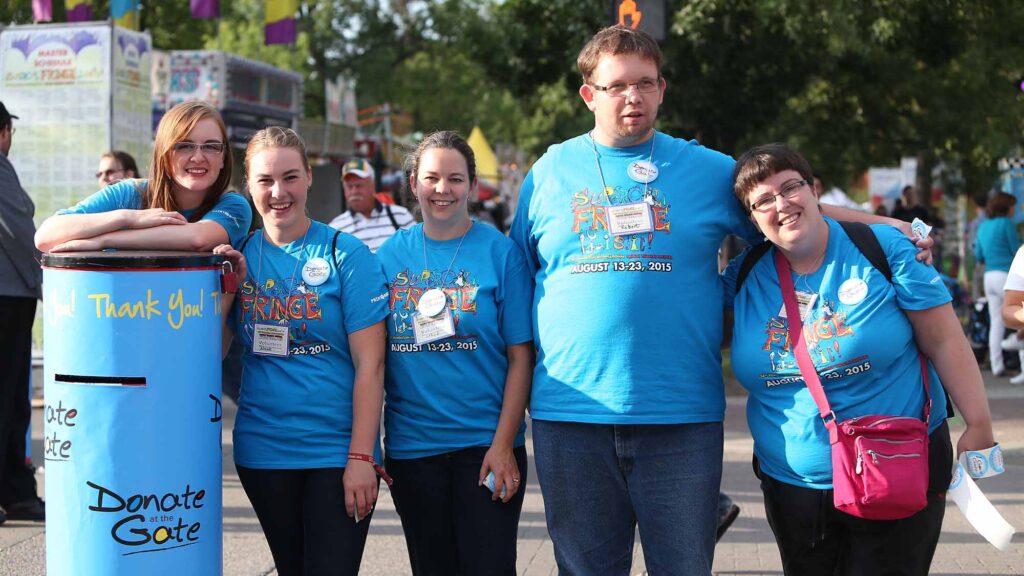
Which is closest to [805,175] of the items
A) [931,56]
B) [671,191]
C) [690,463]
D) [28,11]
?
[671,191]

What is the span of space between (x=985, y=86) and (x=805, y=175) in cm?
1724

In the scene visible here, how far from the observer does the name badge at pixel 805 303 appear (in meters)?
3.23

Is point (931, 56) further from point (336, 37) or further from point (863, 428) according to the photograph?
point (336, 37)

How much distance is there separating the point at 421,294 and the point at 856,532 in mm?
1401

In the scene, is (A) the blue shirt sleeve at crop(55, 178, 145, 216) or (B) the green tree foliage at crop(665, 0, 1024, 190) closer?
(A) the blue shirt sleeve at crop(55, 178, 145, 216)

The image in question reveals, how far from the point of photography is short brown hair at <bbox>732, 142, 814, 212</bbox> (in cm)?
323

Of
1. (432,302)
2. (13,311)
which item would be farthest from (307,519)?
(13,311)

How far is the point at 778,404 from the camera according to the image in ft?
10.8

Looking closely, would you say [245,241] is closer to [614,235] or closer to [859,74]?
[614,235]

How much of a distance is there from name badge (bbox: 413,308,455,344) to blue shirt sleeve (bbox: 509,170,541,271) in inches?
12.4

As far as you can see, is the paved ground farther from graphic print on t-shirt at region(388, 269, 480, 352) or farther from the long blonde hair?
the long blonde hair

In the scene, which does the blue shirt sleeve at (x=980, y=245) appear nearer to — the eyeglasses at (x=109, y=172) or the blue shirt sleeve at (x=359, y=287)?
the eyeglasses at (x=109, y=172)

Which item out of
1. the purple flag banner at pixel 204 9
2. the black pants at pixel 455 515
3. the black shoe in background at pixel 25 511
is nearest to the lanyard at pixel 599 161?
the black pants at pixel 455 515

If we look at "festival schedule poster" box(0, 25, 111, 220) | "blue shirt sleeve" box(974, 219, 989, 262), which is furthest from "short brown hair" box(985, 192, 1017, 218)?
"festival schedule poster" box(0, 25, 111, 220)
